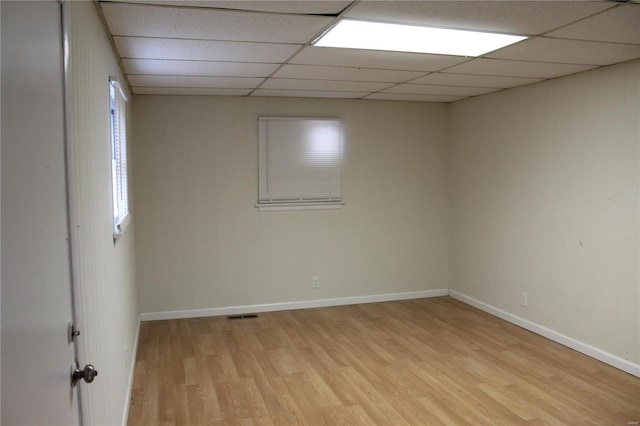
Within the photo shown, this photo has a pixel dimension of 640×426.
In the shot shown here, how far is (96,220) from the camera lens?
7.27ft

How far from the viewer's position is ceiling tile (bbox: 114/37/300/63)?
3070mm

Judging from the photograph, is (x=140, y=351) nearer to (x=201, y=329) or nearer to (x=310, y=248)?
(x=201, y=329)

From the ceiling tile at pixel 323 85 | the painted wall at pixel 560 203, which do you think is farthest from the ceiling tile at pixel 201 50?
the painted wall at pixel 560 203

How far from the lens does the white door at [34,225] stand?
95 cm

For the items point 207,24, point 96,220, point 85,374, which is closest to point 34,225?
point 85,374

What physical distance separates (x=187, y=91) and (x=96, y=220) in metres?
3.02

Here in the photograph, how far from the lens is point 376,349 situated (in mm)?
4469

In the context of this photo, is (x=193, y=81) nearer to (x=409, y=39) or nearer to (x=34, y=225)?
(x=409, y=39)

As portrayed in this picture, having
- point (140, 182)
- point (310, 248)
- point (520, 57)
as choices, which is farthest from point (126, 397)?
point (520, 57)

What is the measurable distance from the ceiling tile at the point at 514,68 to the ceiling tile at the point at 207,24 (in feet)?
4.74

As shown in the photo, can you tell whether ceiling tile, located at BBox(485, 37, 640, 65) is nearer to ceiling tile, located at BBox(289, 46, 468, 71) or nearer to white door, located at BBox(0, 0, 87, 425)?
ceiling tile, located at BBox(289, 46, 468, 71)

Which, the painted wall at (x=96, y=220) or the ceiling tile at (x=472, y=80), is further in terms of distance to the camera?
the ceiling tile at (x=472, y=80)

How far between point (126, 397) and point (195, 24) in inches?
88.9

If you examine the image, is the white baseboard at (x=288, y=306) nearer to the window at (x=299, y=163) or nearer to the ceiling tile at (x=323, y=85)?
the window at (x=299, y=163)
